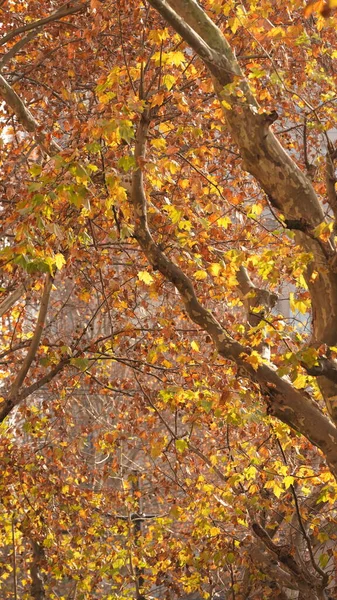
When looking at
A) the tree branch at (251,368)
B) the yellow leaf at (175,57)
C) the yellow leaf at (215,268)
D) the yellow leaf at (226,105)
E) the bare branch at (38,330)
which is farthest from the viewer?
the bare branch at (38,330)

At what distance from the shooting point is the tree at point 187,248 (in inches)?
243

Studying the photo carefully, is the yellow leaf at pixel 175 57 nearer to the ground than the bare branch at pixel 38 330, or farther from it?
farther from it

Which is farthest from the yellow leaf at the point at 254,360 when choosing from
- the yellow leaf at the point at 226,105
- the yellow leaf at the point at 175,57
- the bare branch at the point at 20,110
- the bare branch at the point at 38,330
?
the bare branch at the point at 20,110

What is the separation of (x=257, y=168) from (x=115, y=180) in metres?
1.04

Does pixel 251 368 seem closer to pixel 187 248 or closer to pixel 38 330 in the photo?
pixel 187 248

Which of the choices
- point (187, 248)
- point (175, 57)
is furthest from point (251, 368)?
point (175, 57)

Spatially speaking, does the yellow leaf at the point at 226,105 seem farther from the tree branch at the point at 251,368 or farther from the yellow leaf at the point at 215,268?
the yellow leaf at the point at 215,268

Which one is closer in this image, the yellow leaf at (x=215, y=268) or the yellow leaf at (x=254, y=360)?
the yellow leaf at (x=254, y=360)

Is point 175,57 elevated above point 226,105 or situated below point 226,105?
above

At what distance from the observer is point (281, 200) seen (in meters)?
6.20

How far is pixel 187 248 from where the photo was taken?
7.98 m

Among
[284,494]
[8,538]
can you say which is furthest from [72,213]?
[8,538]

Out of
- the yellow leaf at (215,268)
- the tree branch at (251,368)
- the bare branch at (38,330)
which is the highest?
the bare branch at (38,330)

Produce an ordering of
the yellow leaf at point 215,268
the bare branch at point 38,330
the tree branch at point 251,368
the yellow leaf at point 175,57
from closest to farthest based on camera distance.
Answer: the tree branch at point 251,368
the yellow leaf at point 175,57
the yellow leaf at point 215,268
the bare branch at point 38,330
